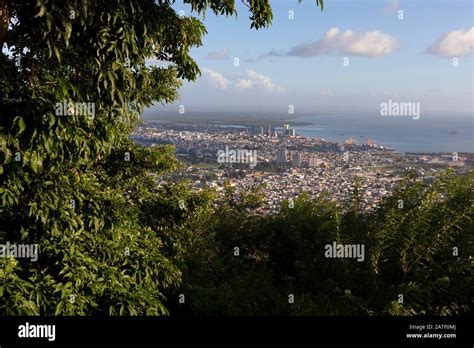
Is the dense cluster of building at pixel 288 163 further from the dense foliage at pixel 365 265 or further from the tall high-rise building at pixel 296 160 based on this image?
the dense foliage at pixel 365 265

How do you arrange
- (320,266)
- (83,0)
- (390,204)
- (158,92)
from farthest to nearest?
(320,266) < (390,204) < (158,92) < (83,0)

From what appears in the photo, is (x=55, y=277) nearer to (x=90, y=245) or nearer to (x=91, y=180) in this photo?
(x=90, y=245)

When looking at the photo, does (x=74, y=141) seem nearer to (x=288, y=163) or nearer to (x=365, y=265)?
(x=365, y=265)

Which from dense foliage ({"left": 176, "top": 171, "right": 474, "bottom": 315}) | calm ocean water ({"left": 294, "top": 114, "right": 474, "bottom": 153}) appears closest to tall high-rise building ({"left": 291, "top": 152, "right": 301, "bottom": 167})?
dense foliage ({"left": 176, "top": 171, "right": 474, "bottom": 315})

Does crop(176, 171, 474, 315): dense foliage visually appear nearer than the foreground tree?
No

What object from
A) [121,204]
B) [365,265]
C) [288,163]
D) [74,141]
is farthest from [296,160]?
[74,141]

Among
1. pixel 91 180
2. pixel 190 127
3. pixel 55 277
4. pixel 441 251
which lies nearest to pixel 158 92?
pixel 91 180

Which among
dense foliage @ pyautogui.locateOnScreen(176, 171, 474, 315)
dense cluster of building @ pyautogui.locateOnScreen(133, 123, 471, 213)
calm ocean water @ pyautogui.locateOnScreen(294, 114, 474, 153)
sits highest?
calm ocean water @ pyautogui.locateOnScreen(294, 114, 474, 153)

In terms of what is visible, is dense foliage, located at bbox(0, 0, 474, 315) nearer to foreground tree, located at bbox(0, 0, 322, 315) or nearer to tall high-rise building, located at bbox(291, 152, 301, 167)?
foreground tree, located at bbox(0, 0, 322, 315)
